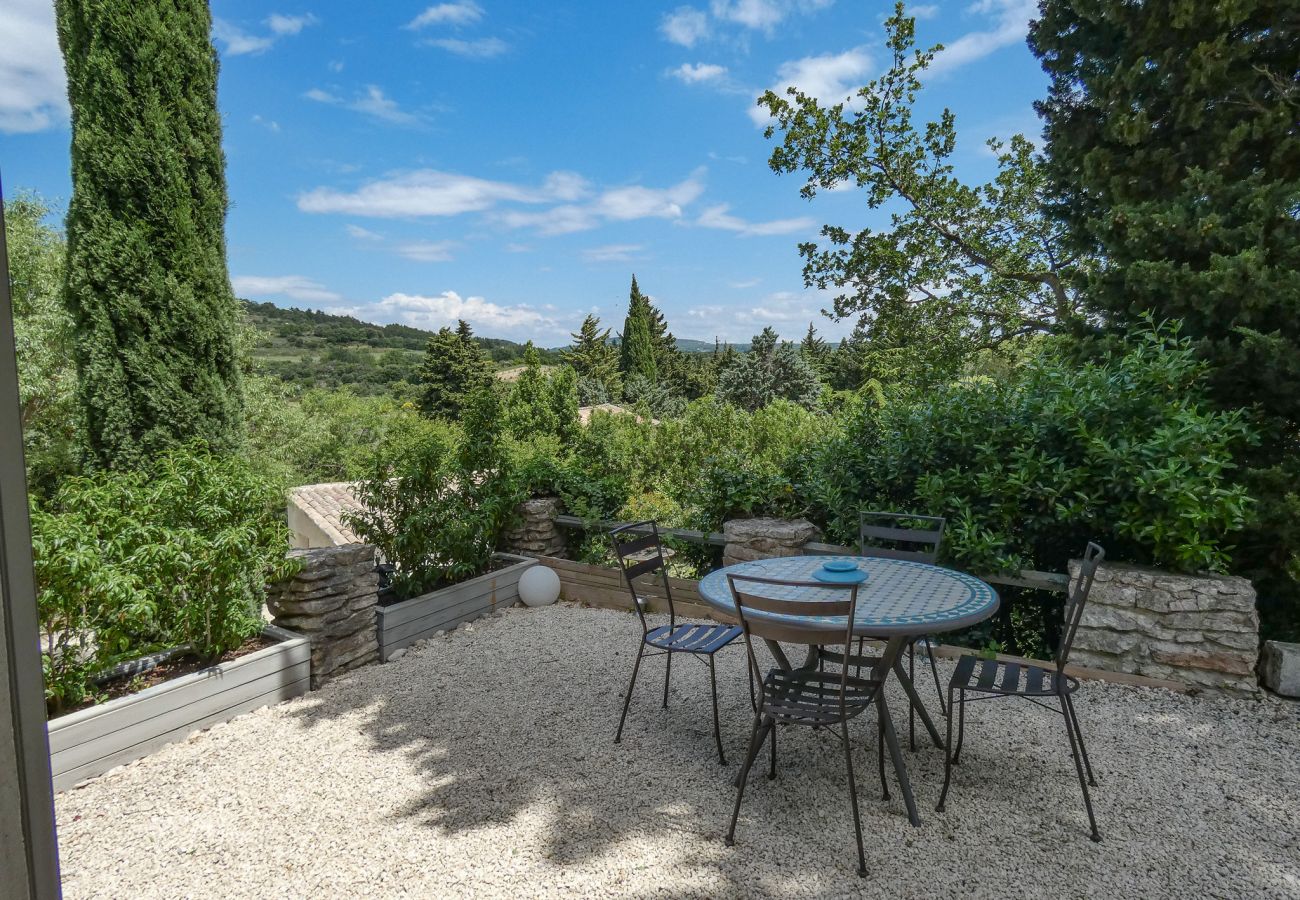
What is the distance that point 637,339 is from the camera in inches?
1262

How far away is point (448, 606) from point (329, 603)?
36.1 inches

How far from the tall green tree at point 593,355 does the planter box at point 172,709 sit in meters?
26.5

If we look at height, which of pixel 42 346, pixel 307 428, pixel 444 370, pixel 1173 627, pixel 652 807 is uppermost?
pixel 444 370

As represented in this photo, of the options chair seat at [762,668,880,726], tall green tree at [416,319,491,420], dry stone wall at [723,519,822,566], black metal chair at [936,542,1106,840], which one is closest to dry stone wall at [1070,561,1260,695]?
black metal chair at [936,542,1106,840]

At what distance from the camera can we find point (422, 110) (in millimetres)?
11414

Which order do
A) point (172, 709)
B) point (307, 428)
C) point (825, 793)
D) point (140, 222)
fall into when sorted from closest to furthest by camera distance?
point (825, 793), point (172, 709), point (140, 222), point (307, 428)

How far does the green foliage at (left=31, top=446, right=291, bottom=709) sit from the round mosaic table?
2.19 metres

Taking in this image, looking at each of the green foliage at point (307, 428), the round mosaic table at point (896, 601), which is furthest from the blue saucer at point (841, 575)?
the green foliage at point (307, 428)

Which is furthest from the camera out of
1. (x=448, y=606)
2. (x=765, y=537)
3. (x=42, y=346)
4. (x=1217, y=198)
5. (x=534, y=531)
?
(x=42, y=346)

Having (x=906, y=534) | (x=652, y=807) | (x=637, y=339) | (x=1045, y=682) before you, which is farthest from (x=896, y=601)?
(x=637, y=339)

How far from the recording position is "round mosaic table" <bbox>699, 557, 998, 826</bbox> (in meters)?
2.20

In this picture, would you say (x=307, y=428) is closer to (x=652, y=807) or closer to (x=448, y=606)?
(x=448, y=606)

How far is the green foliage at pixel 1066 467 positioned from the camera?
3.25 meters

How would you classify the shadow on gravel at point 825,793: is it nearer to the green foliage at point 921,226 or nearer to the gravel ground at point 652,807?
the gravel ground at point 652,807
